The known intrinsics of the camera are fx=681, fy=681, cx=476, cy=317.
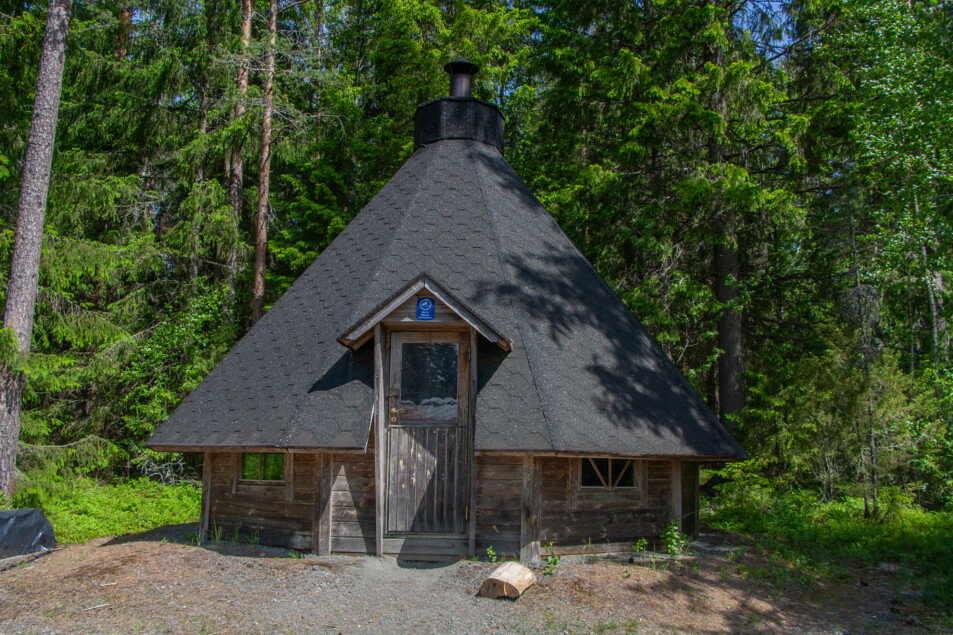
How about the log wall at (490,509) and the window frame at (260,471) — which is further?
the window frame at (260,471)

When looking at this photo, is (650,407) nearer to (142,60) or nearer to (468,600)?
(468,600)

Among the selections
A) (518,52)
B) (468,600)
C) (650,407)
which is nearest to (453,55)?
(518,52)

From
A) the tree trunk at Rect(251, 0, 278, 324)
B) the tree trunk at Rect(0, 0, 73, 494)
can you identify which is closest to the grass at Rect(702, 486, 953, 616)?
the tree trunk at Rect(251, 0, 278, 324)

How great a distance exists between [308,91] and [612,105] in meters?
10.8

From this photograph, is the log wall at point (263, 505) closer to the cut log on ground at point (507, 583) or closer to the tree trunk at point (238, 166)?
the cut log on ground at point (507, 583)

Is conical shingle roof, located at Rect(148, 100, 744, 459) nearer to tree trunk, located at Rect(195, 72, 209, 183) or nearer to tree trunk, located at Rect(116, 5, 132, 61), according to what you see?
tree trunk, located at Rect(195, 72, 209, 183)

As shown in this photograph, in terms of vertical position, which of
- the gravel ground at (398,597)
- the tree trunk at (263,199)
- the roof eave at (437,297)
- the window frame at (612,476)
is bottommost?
the gravel ground at (398,597)

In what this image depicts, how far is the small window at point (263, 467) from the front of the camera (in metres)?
8.58

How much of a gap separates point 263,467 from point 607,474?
4.37 meters

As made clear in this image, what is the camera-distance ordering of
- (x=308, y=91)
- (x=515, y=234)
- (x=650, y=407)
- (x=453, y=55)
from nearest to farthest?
(x=650, y=407) → (x=515, y=234) → (x=453, y=55) → (x=308, y=91)

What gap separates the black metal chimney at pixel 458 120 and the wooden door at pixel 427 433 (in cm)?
544

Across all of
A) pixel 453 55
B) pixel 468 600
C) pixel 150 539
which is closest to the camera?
pixel 468 600

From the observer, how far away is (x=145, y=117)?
59.3 feet

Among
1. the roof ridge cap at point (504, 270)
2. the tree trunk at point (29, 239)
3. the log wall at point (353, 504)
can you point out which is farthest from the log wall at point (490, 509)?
the tree trunk at point (29, 239)
